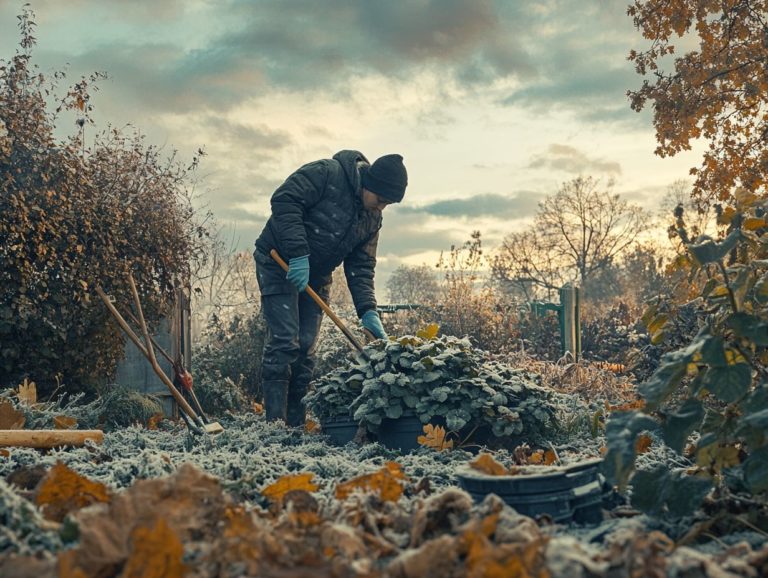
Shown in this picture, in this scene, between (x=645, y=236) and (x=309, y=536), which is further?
(x=645, y=236)

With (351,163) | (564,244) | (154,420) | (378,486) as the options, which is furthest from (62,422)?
(564,244)

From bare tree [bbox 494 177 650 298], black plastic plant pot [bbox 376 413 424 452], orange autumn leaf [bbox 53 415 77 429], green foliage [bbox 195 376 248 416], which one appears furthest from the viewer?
bare tree [bbox 494 177 650 298]

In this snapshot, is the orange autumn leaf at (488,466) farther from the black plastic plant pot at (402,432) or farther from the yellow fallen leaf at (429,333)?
the yellow fallen leaf at (429,333)

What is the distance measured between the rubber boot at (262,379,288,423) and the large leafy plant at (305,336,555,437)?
0.89 metres

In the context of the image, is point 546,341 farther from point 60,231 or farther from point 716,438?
point 716,438

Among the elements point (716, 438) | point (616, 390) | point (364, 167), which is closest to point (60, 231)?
point (364, 167)

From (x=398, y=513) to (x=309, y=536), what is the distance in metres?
0.28

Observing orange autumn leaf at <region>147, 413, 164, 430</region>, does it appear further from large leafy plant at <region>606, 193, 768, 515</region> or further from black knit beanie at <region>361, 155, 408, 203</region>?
large leafy plant at <region>606, 193, 768, 515</region>

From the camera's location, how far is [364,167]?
565 cm

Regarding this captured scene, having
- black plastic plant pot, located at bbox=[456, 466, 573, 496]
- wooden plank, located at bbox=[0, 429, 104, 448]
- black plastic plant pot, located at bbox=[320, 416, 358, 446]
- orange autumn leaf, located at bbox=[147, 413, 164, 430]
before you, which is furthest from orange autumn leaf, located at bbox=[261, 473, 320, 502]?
orange autumn leaf, located at bbox=[147, 413, 164, 430]

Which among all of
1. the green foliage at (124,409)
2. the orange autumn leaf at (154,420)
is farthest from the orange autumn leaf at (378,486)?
the green foliage at (124,409)

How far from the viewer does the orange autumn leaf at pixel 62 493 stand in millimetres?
2039

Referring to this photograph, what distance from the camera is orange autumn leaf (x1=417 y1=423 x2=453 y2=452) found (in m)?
4.06

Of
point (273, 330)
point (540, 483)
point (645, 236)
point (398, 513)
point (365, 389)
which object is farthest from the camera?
point (645, 236)
